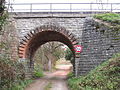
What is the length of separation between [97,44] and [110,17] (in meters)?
2.86

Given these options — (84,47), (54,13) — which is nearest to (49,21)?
(54,13)

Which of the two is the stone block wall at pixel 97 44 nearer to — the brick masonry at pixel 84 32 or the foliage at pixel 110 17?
the brick masonry at pixel 84 32

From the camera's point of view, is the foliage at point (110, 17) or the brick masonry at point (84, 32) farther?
the foliage at point (110, 17)

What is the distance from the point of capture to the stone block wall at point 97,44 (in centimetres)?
1231

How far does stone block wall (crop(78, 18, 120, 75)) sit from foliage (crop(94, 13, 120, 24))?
0.81 m

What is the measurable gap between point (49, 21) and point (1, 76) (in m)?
7.42

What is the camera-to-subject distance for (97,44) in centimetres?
1270

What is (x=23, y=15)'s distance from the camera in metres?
14.2

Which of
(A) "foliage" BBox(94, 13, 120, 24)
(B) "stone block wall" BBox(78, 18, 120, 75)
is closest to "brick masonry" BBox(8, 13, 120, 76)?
(B) "stone block wall" BBox(78, 18, 120, 75)

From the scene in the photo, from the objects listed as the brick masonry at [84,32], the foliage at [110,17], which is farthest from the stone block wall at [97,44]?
the foliage at [110,17]

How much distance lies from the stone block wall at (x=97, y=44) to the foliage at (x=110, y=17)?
0.81 metres

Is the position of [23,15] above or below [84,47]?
above

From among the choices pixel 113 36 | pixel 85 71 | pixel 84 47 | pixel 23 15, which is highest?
pixel 23 15

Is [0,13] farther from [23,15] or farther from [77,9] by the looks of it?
[77,9]
